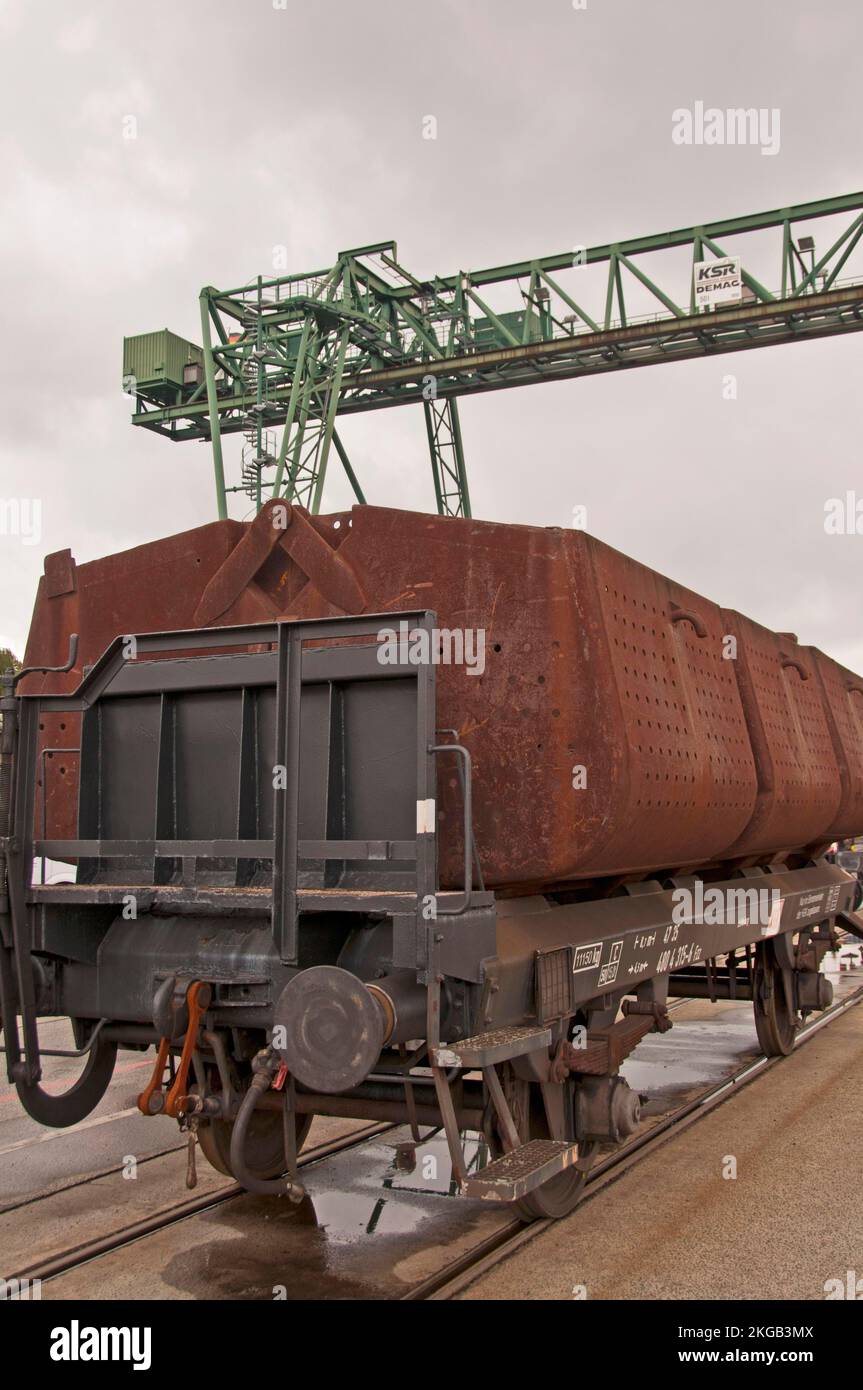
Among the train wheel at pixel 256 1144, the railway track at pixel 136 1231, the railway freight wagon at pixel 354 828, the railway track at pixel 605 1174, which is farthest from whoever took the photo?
the train wheel at pixel 256 1144

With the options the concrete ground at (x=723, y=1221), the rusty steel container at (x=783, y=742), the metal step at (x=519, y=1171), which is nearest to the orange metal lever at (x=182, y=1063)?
the metal step at (x=519, y=1171)

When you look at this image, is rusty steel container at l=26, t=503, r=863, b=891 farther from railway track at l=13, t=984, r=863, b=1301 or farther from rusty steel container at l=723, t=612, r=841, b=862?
railway track at l=13, t=984, r=863, b=1301

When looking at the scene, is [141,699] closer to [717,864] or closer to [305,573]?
[305,573]

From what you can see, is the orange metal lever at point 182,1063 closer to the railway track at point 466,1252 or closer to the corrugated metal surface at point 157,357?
the railway track at point 466,1252

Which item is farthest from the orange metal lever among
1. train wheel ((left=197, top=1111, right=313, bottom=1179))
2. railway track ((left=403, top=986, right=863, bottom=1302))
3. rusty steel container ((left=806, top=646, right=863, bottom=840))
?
rusty steel container ((left=806, top=646, right=863, bottom=840))

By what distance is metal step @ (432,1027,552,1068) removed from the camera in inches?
154

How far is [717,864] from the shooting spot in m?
7.56

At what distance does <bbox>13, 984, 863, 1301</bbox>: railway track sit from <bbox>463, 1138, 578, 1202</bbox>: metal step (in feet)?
2.80

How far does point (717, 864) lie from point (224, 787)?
3.99 meters

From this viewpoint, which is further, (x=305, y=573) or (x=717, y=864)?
(x=717, y=864)

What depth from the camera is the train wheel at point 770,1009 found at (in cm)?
884

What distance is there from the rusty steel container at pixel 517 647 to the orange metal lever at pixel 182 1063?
1.11 metres

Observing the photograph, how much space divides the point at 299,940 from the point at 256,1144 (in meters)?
1.95

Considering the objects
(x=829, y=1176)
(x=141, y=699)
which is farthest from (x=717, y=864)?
(x=141, y=699)
